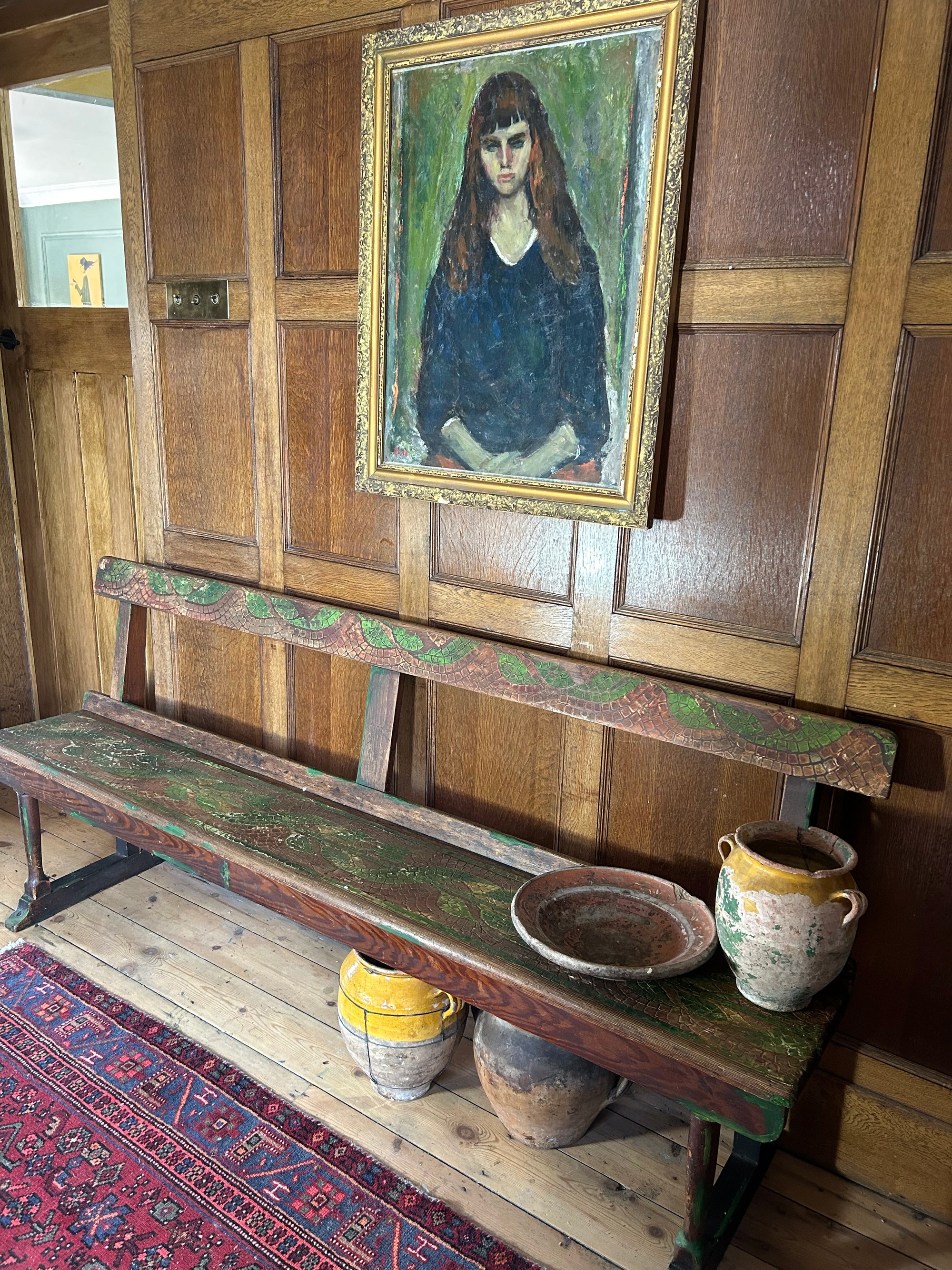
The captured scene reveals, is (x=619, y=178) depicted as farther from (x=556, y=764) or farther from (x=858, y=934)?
(x=858, y=934)

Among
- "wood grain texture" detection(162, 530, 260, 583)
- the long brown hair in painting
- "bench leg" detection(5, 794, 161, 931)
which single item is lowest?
"bench leg" detection(5, 794, 161, 931)

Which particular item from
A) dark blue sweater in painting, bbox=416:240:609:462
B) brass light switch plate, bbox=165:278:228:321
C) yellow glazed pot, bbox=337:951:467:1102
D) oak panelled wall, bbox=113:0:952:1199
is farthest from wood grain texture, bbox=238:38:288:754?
yellow glazed pot, bbox=337:951:467:1102

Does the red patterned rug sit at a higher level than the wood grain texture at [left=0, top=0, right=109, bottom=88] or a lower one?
lower

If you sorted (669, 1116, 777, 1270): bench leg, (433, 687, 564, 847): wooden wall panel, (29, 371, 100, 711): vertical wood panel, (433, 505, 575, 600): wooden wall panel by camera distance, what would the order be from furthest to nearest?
(29, 371, 100, 711): vertical wood panel < (433, 687, 564, 847): wooden wall panel < (433, 505, 575, 600): wooden wall panel < (669, 1116, 777, 1270): bench leg

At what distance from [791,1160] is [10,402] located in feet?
11.9

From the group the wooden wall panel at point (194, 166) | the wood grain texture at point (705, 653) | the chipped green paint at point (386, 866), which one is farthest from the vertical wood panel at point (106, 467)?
the wood grain texture at point (705, 653)

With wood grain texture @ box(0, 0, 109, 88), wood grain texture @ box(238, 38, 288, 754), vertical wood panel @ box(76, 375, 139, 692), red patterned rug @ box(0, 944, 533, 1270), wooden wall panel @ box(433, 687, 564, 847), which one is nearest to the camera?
red patterned rug @ box(0, 944, 533, 1270)

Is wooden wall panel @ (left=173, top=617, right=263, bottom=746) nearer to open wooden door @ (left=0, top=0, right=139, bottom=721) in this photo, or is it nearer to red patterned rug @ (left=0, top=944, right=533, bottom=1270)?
open wooden door @ (left=0, top=0, right=139, bottom=721)

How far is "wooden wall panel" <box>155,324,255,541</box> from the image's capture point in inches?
114

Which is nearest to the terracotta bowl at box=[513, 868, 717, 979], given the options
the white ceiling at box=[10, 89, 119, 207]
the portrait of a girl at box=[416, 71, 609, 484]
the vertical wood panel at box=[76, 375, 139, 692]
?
the portrait of a girl at box=[416, 71, 609, 484]

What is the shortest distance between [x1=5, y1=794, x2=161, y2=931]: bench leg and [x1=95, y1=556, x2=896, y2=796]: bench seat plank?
810 mm

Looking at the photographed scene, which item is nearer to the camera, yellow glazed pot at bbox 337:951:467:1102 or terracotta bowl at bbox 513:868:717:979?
terracotta bowl at bbox 513:868:717:979

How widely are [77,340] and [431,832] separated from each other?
88.8 inches

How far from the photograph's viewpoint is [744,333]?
6.54 feet
